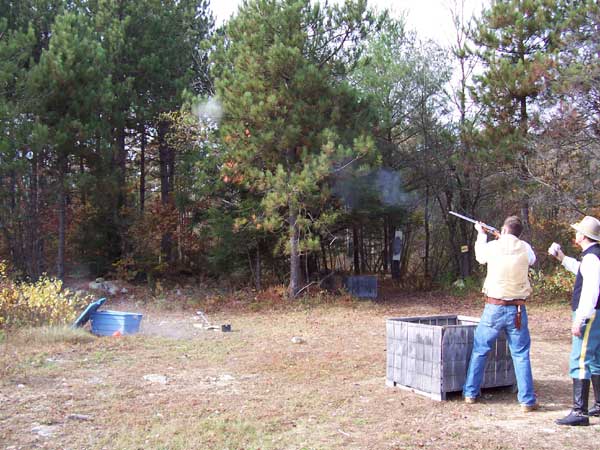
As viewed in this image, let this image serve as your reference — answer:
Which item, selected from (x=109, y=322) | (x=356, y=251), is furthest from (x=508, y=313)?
(x=356, y=251)

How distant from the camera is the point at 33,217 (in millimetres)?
16938

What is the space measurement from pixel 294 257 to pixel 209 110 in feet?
13.7

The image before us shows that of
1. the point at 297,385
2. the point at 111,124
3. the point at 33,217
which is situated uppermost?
the point at 111,124

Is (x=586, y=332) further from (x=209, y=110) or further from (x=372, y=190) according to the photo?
(x=372, y=190)

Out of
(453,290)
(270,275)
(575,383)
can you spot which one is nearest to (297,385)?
(575,383)

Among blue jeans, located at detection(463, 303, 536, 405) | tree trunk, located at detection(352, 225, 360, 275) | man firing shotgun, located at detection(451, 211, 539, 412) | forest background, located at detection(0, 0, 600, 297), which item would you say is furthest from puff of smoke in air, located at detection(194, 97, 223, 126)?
blue jeans, located at detection(463, 303, 536, 405)

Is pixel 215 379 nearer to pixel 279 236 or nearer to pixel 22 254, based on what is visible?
pixel 279 236

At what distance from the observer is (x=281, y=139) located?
14.3 meters

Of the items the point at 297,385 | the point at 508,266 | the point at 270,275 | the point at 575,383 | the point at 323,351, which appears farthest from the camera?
the point at 270,275

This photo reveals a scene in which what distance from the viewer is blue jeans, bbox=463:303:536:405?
5.61m

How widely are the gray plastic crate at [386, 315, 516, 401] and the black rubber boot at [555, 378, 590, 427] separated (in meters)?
1.00

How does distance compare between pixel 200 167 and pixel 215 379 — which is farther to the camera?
pixel 200 167

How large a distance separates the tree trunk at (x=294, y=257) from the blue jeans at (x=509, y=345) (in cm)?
895

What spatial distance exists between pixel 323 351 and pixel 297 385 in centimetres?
218
